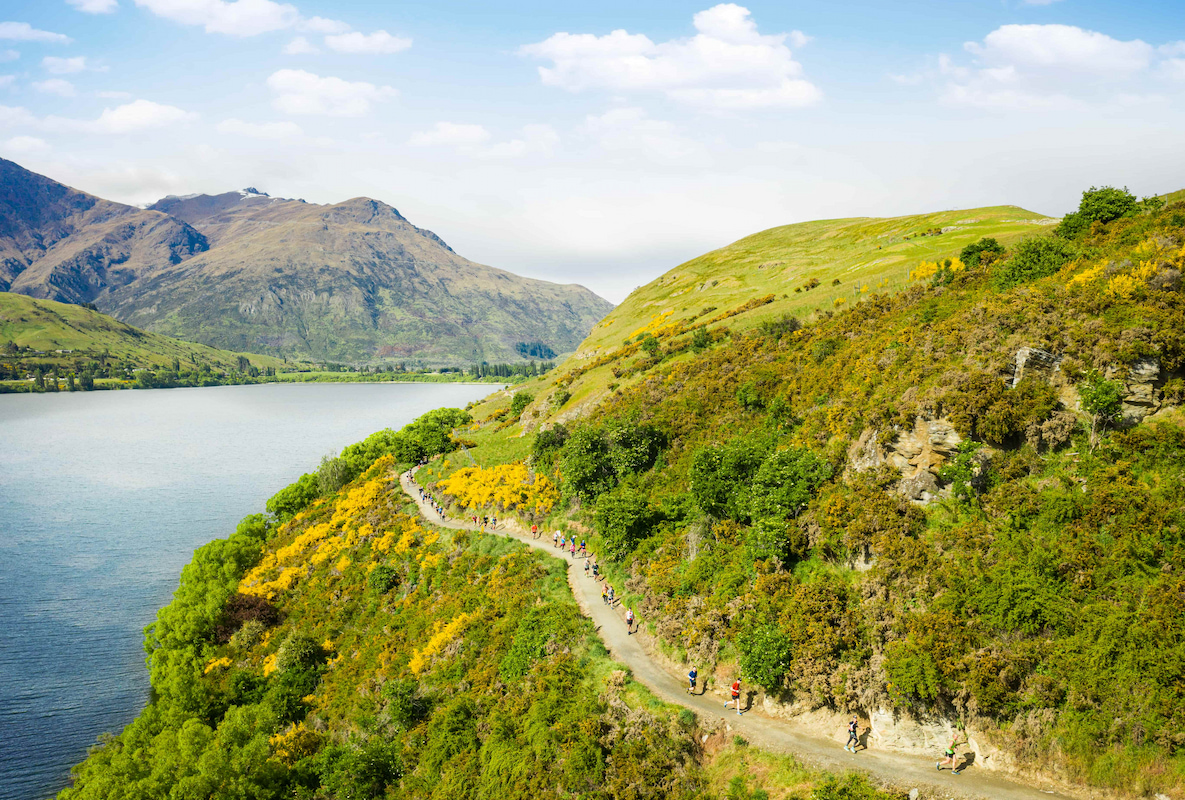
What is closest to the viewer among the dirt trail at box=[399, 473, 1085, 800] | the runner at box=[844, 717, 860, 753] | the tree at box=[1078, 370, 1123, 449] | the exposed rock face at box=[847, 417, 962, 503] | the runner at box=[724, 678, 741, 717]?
the dirt trail at box=[399, 473, 1085, 800]

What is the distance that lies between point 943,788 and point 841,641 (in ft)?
22.2

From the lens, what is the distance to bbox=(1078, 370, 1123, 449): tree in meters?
29.1

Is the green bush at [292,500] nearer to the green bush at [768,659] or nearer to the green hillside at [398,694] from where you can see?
the green hillside at [398,694]

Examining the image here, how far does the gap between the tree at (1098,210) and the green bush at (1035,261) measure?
301 cm

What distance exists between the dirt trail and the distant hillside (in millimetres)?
45858

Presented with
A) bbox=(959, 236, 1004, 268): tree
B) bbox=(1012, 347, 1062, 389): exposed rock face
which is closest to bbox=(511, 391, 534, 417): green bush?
bbox=(959, 236, 1004, 268): tree

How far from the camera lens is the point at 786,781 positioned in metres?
25.3

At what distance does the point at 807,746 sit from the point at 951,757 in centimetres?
589

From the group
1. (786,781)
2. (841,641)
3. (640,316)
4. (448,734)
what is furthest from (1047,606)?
(640,316)

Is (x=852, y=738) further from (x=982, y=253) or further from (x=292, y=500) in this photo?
(x=292, y=500)

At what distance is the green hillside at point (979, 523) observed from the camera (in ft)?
79.9

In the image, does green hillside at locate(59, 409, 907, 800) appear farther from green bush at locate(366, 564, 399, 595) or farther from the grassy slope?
the grassy slope

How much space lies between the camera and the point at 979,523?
30.1 meters

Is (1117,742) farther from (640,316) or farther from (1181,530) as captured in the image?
(640,316)
